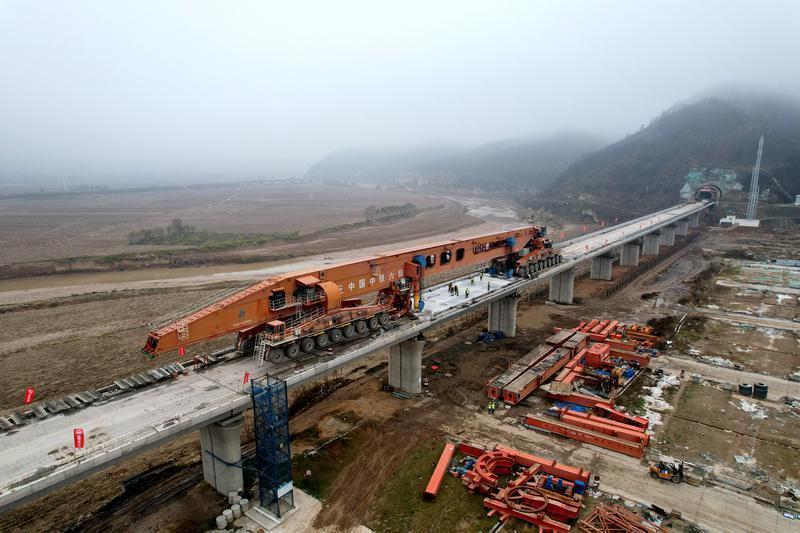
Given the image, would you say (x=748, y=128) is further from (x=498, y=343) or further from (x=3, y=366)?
(x=3, y=366)

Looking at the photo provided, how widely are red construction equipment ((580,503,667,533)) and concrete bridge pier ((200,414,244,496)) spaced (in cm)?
1333

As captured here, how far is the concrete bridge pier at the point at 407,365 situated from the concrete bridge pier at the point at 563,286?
25983 millimetres

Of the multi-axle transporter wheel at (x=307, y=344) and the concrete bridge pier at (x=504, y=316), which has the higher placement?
the multi-axle transporter wheel at (x=307, y=344)

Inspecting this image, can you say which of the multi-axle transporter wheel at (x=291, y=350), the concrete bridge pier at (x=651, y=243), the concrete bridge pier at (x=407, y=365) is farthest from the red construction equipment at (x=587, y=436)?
the concrete bridge pier at (x=651, y=243)

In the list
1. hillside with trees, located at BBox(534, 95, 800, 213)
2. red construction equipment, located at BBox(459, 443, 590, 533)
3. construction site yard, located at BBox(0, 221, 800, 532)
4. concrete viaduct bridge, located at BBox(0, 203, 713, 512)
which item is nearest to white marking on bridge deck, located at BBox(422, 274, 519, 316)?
concrete viaduct bridge, located at BBox(0, 203, 713, 512)

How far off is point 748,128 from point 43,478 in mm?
172770

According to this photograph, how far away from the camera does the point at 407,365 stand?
91.7ft

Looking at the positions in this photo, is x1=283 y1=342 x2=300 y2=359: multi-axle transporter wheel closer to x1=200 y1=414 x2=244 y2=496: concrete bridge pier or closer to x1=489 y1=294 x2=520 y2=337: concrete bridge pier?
x1=200 y1=414 x2=244 y2=496: concrete bridge pier

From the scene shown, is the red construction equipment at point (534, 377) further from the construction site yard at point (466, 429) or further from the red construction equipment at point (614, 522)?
the red construction equipment at point (614, 522)

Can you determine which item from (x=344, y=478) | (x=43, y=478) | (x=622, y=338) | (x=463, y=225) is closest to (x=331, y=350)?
(x=344, y=478)

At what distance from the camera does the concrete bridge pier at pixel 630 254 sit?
6725 centimetres

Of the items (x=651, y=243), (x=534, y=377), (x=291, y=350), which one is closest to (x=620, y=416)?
(x=534, y=377)

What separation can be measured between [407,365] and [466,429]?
213 inches

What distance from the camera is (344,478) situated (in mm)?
20641
